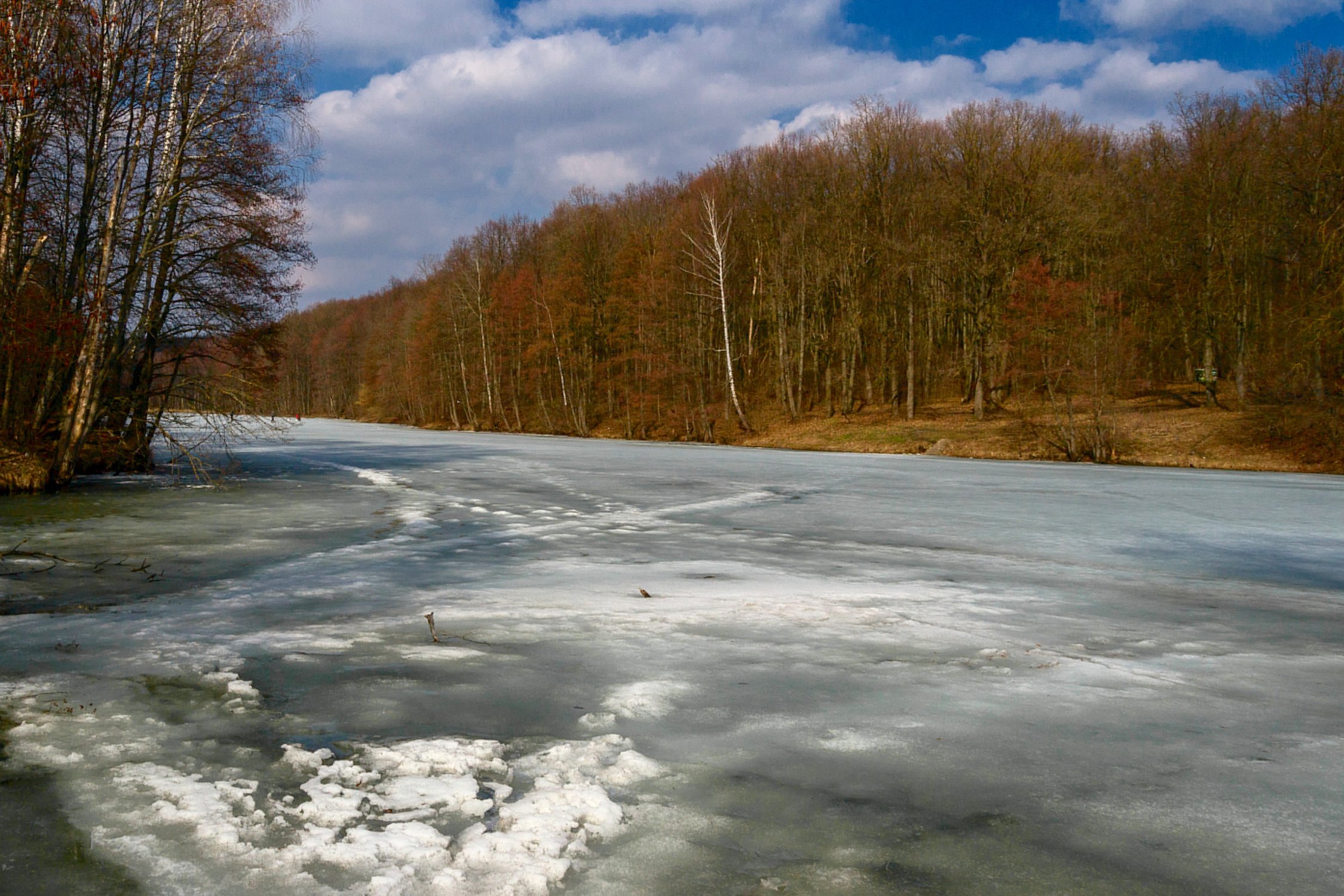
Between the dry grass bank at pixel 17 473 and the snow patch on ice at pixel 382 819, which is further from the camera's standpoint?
the dry grass bank at pixel 17 473

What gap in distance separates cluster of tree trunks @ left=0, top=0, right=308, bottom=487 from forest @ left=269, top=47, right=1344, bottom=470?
1.92 m

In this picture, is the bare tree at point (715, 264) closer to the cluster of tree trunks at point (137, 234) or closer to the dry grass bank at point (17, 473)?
the cluster of tree trunks at point (137, 234)

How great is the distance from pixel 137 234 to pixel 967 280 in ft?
86.1

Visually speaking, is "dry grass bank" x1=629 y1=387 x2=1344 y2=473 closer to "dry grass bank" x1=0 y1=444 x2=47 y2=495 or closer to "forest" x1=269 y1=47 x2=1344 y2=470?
"forest" x1=269 y1=47 x2=1344 y2=470

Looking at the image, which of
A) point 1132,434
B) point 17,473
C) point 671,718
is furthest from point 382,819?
point 1132,434

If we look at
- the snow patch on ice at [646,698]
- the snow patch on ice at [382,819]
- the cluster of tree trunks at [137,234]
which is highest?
the cluster of tree trunks at [137,234]

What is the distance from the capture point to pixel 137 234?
1450cm

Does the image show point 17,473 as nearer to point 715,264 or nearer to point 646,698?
point 646,698

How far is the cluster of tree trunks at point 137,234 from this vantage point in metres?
12.6

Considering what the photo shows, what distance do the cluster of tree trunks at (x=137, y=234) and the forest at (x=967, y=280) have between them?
1.92 m

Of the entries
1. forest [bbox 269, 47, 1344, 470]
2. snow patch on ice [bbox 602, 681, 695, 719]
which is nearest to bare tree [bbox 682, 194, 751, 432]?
forest [bbox 269, 47, 1344, 470]

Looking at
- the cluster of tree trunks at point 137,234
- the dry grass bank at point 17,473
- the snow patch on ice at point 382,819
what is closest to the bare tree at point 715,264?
the cluster of tree trunks at point 137,234

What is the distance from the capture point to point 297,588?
246 inches

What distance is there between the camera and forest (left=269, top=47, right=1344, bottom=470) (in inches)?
944
